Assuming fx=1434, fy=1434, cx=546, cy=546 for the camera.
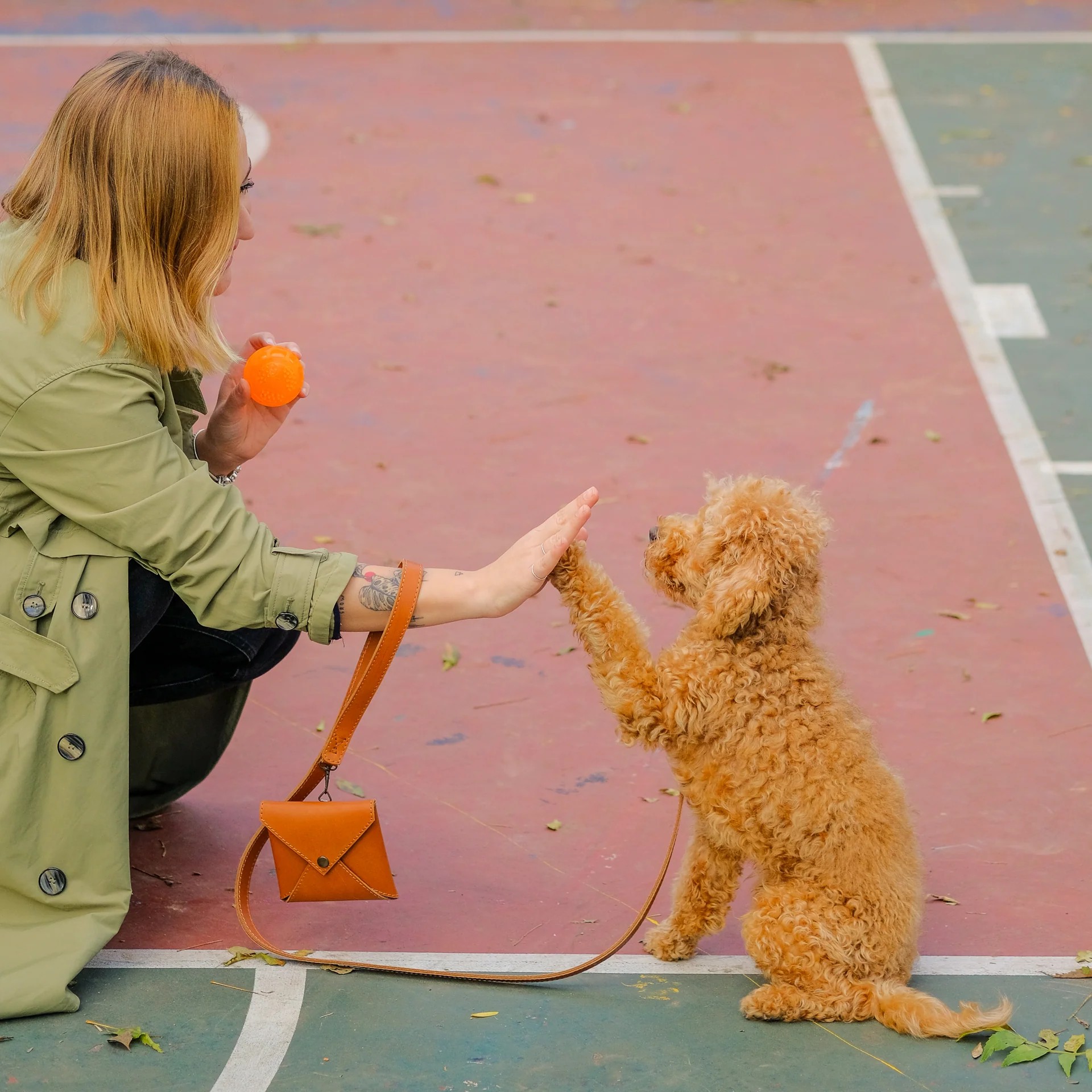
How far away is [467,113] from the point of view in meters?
11.7

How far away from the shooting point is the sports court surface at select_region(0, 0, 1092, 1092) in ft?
12.0

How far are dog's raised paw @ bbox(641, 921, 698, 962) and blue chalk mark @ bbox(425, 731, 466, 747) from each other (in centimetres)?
120

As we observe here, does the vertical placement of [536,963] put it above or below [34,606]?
below

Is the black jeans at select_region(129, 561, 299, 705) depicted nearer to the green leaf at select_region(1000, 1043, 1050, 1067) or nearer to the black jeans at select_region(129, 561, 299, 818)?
the black jeans at select_region(129, 561, 299, 818)

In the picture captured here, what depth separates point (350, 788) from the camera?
4.63 meters

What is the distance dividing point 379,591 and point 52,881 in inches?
42.0

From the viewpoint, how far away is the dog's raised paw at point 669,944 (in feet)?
12.7

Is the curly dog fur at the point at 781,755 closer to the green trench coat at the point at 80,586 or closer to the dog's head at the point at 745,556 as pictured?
the dog's head at the point at 745,556

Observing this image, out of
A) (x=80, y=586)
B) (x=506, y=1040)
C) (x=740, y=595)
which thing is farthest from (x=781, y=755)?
(x=80, y=586)

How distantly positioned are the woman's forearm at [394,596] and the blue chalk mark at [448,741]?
1.37 m

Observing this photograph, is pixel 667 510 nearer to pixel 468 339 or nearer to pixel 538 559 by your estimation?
pixel 468 339

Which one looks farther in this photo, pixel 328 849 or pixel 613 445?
pixel 613 445

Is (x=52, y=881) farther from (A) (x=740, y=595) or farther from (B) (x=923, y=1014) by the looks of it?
(B) (x=923, y=1014)

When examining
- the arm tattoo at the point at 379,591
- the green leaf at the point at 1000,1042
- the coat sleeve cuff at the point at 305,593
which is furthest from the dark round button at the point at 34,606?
the green leaf at the point at 1000,1042
